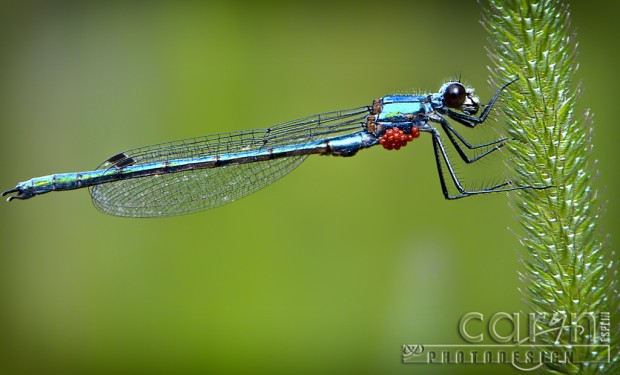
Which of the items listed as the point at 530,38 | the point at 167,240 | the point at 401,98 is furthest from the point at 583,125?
the point at 167,240

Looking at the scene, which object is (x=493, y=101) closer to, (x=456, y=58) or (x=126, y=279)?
(x=456, y=58)

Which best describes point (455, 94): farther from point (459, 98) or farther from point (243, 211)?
point (243, 211)

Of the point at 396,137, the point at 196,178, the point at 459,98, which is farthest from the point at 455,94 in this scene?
the point at 196,178

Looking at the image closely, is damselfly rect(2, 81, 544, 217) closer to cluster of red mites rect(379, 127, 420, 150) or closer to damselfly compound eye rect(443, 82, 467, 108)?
cluster of red mites rect(379, 127, 420, 150)

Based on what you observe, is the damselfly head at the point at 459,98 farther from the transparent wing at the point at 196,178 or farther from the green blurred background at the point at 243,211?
the green blurred background at the point at 243,211

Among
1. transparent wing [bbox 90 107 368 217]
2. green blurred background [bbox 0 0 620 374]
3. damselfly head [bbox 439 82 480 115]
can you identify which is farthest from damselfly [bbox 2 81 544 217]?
green blurred background [bbox 0 0 620 374]

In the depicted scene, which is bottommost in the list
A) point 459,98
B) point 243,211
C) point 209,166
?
point 243,211
